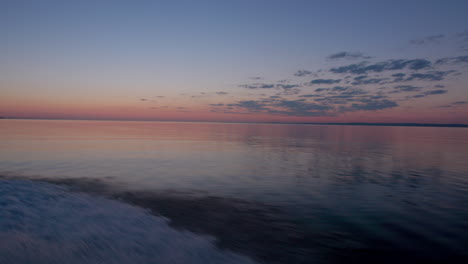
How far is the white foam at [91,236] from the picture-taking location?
6621 millimetres

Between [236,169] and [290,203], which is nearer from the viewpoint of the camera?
[290,203]

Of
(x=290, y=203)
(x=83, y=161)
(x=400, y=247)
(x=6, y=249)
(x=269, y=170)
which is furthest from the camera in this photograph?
(x=83, y=161)

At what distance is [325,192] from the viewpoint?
14.1 meters

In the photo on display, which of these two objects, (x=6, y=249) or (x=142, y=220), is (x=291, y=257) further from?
(x=6, y=249)

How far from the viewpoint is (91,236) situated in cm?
766

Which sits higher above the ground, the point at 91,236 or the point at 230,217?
the point at 91,236

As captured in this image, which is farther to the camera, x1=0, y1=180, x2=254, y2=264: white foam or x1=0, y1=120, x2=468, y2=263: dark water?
x1=0, y1=120, x2=468, y2=263: dark water

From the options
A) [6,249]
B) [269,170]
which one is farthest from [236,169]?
[6,249]

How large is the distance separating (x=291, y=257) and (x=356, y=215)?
493cm

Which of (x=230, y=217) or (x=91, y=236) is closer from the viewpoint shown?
(x=91, y=236)

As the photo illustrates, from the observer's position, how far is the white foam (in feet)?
21.7

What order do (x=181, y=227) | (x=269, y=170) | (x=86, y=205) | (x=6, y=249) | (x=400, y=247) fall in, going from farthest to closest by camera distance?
(x=269, y=170) < (x=86, y=205) < (x=181, y=227) < (x=400, y=247) < (x=6, y=249)

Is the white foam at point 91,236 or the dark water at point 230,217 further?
the dark water at point 230,217

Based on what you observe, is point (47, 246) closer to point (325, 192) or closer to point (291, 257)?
point (291, 257)
